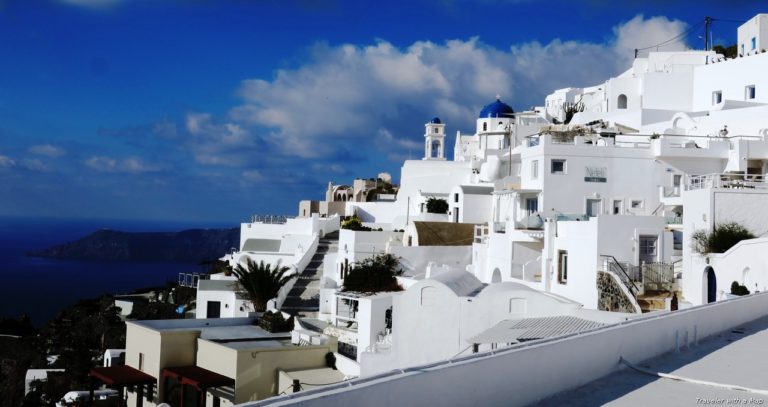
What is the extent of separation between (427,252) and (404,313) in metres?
13.2

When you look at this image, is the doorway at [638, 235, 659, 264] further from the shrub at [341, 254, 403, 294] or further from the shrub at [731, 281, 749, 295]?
the shrub at [341, 254, 403, 294]

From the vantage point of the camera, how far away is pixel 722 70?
36.0 metres

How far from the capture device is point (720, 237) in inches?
719

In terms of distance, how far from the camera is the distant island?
138 metres

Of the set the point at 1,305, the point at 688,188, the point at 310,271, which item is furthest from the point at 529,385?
the point at 1,305

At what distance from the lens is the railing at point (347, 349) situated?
21.7 metres

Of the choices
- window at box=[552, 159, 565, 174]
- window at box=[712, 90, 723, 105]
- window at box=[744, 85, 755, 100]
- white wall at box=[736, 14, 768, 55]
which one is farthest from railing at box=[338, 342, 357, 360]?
white wall at box=[736, 14, 768, 55]

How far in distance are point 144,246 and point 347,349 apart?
450 feet

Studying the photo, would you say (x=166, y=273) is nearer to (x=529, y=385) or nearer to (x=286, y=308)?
(x=286, y=308)

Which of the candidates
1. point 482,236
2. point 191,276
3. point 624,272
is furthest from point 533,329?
point 191,276

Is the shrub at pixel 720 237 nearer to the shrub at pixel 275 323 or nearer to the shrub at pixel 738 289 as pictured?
the shrub at pixel 738 289

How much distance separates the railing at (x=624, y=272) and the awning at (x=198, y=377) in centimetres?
1042

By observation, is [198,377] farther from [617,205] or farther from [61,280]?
[61,280]

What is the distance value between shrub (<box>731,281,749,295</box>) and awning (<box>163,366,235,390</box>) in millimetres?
12244
